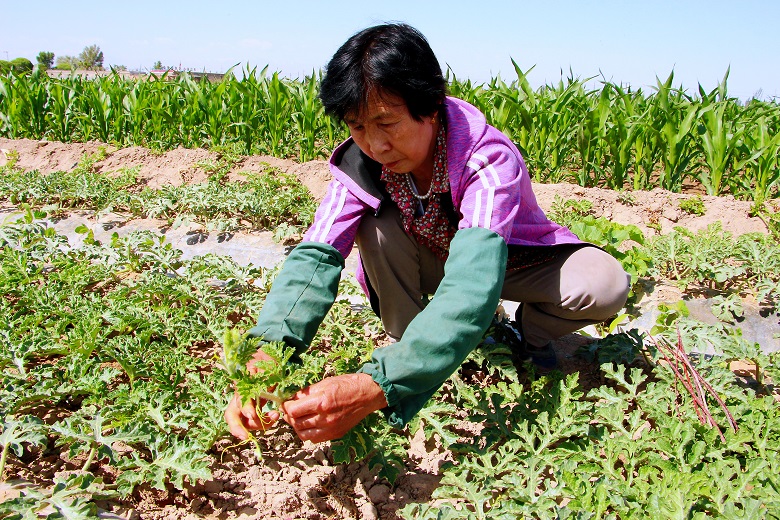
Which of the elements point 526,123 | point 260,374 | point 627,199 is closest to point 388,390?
point 260,374

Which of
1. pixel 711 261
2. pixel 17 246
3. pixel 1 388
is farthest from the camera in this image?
pixel 17 246

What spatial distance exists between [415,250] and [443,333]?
90 centimetres

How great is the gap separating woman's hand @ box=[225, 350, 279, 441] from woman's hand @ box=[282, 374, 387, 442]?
0.45 ft

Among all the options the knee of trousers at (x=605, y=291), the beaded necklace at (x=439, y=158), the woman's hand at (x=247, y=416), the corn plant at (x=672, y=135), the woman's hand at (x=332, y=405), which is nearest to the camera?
the woman's hand at (x=332, y=405)

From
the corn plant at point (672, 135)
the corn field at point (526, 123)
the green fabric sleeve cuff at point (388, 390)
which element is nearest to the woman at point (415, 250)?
the green fabric sleeve cuff at point (388, 390)

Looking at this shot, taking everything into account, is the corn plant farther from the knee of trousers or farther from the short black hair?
the short black hair

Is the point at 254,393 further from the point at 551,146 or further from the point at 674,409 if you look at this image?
the point at 551,146

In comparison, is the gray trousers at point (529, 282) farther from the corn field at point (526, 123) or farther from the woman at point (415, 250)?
the corn field at point (526, 123)

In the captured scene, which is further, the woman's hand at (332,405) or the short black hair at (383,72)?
the short black hair at (383,72)

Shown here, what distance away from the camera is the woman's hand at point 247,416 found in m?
1.69

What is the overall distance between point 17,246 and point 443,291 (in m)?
3.32

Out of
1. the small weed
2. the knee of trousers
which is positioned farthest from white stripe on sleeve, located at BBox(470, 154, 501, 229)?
the small weed

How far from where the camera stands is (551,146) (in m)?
5.69

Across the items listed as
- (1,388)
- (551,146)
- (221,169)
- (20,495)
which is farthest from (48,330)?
(551,146)
